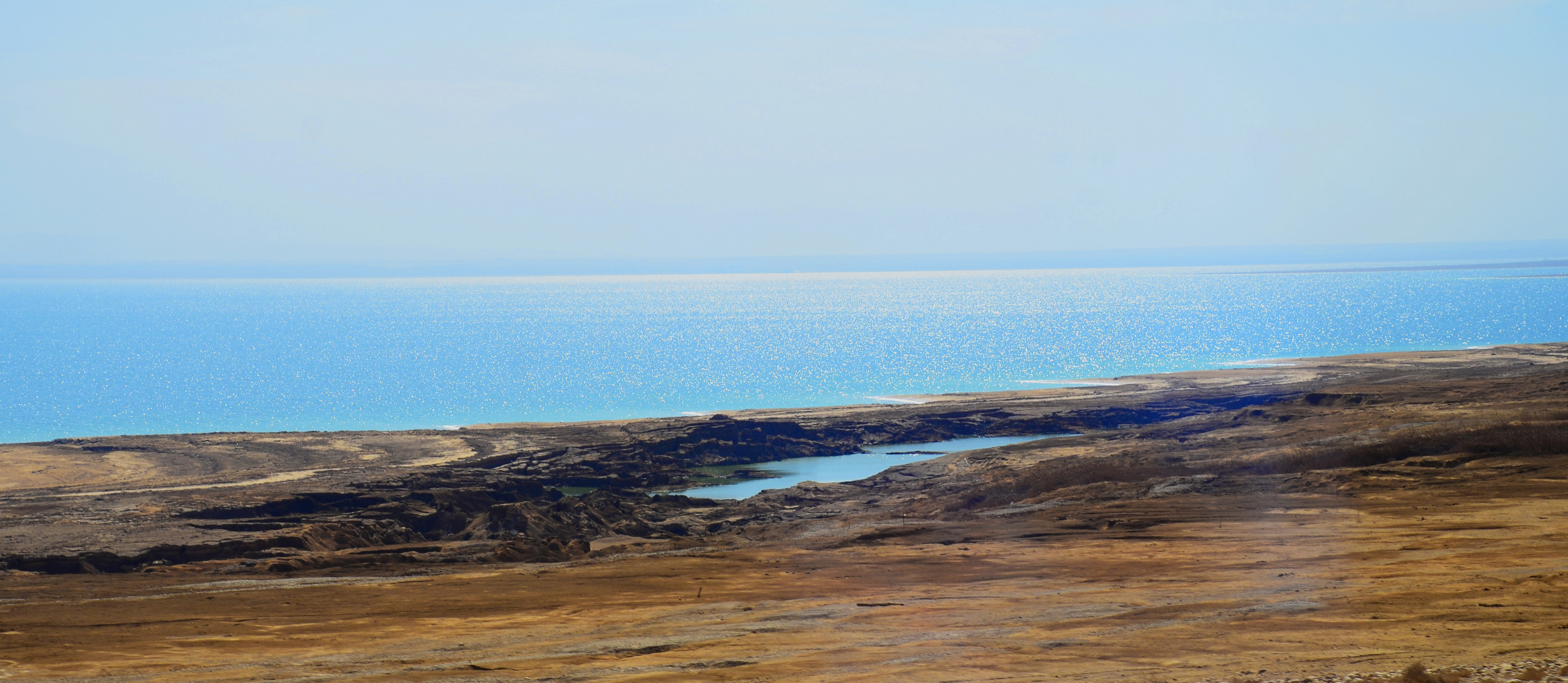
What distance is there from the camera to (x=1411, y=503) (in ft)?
74.1

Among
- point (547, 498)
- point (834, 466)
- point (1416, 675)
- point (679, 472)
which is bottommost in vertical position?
point (834, 466)

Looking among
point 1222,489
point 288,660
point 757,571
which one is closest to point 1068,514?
point 1222,489

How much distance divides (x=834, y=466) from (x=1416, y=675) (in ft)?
126

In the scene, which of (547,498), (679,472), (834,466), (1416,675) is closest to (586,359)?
(834,466)

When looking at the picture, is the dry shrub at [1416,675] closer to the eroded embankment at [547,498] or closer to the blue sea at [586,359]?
the eroded embankment at [547,498]

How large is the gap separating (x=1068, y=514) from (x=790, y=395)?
5676 centimetres

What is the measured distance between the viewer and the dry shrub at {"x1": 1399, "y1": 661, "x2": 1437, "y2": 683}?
10.4 meters

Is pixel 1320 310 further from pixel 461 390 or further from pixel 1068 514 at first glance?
pixel 1068 514

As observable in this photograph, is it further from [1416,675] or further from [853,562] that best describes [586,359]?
[1416,675]

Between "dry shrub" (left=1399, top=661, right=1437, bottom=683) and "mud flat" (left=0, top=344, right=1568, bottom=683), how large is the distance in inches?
7.3

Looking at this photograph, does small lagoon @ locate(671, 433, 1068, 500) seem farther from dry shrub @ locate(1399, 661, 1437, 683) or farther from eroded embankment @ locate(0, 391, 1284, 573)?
dry shrub @ locate(1399, 661, 1437, 683)

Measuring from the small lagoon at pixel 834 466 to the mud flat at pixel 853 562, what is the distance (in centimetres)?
231

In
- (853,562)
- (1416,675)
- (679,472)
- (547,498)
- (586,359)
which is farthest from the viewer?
(586,359)

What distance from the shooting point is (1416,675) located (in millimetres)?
10500
